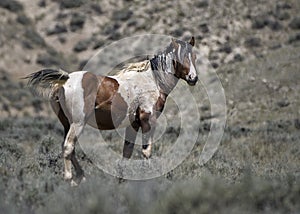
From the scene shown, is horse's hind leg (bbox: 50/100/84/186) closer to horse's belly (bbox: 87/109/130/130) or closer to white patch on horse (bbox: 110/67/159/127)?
horse's belly (bbox: 87/109/130/130)

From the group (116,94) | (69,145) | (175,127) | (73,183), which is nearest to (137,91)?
(116,94)

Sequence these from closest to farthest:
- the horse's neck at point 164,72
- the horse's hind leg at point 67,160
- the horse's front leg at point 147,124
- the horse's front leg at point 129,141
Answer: the horse's hind leg at point 67,160 < the horse's front leg at point 147,124 < the horse's neck at point 164,72 < the horse's front leg at point 129,141

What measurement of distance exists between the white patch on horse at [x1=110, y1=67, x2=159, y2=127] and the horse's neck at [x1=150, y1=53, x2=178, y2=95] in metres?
0.12

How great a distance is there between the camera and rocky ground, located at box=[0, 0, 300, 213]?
21.1 ft

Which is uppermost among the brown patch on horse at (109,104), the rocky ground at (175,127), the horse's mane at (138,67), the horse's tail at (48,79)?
the horse's tail at (48,79)

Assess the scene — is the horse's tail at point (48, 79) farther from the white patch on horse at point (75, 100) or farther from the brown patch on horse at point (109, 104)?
the brown patch on horse at point (109, 104)

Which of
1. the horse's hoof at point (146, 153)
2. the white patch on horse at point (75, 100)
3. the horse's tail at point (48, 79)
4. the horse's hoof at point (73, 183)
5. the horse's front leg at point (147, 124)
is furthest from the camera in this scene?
the horse's hoof at point (146, 153)

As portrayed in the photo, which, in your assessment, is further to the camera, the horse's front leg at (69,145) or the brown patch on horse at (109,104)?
the brown patch on horse at (109,104)

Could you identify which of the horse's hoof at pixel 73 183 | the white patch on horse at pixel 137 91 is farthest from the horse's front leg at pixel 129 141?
the horse's hoof at pixel 73 183

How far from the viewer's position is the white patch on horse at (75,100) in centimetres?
824

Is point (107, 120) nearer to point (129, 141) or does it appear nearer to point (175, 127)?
point (129, 141)

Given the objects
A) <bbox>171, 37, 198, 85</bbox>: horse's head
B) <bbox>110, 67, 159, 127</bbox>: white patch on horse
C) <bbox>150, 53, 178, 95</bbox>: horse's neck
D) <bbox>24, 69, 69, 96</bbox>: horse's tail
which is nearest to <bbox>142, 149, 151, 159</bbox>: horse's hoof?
<bbox>110, 67, 159, 127</bbox>: white patch on horse

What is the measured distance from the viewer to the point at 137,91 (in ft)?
28.3

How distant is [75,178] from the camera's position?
27.3ft
